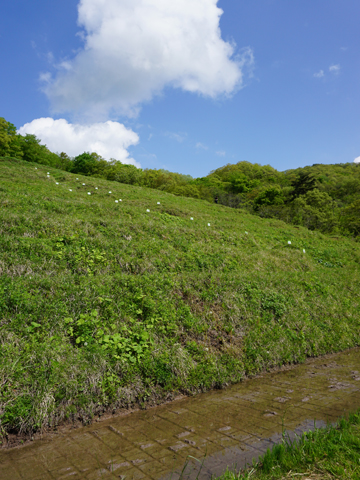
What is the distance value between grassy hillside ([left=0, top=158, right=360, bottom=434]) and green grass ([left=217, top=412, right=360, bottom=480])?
2.47 m

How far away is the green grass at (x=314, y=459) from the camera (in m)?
2.97

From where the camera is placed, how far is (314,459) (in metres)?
3.19

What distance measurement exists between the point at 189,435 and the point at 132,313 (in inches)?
119

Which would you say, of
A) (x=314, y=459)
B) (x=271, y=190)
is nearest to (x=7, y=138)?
(x=271, y=190)

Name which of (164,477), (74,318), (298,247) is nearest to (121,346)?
(74,318)

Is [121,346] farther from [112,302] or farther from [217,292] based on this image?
[217,292]

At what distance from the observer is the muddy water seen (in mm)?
3367

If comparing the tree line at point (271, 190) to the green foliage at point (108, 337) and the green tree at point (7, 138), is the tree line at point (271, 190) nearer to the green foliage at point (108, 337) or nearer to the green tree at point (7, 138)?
the green tree at point (7, 138)

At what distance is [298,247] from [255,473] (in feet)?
49.2

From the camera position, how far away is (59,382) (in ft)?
15.3

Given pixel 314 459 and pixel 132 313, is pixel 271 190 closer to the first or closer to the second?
pixel 132 313

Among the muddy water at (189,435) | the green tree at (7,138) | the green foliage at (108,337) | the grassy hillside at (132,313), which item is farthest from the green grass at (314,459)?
the green tree at (7,138)

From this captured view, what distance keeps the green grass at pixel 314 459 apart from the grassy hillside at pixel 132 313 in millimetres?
2475

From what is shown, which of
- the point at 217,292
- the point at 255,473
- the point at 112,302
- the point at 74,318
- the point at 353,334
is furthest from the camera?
the point at 353,334
